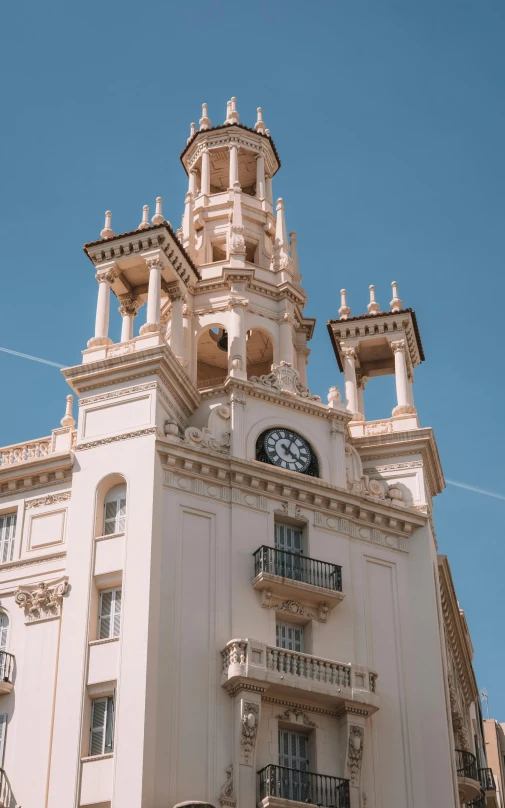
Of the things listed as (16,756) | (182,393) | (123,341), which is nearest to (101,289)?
(123,341)

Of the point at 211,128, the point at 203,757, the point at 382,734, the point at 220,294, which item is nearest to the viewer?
the point at 203,757

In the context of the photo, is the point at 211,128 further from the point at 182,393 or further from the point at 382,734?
the point at 382,734

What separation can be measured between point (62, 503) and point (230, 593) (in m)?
5.96

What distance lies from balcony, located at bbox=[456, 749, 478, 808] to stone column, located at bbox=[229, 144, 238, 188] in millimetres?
23229

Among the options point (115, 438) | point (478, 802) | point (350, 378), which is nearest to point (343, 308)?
point (350, 378)

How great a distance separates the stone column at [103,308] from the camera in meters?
44.8

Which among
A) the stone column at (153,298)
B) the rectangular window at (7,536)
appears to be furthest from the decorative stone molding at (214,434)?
the rectangular window at (7,536)

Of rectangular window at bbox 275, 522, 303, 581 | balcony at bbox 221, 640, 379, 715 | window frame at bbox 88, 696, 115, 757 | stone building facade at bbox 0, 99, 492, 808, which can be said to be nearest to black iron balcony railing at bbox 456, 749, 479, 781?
stone building facade at bbox 0, 99, 492, 808

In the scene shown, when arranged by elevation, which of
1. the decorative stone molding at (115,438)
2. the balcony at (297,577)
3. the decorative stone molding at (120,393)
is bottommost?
the balcony at (297,577)

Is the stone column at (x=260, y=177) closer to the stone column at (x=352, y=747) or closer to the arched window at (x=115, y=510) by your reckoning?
the arched window at (x=115, y=510)

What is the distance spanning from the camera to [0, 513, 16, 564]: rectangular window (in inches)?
1641

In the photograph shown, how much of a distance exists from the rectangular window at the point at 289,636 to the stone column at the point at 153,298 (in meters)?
10.3

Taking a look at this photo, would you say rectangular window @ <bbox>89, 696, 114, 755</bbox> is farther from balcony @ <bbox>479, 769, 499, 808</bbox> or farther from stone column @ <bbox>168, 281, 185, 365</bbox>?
balcony @ <bbox>479, 769, 499, 808</bbox>

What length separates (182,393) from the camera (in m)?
44.0
